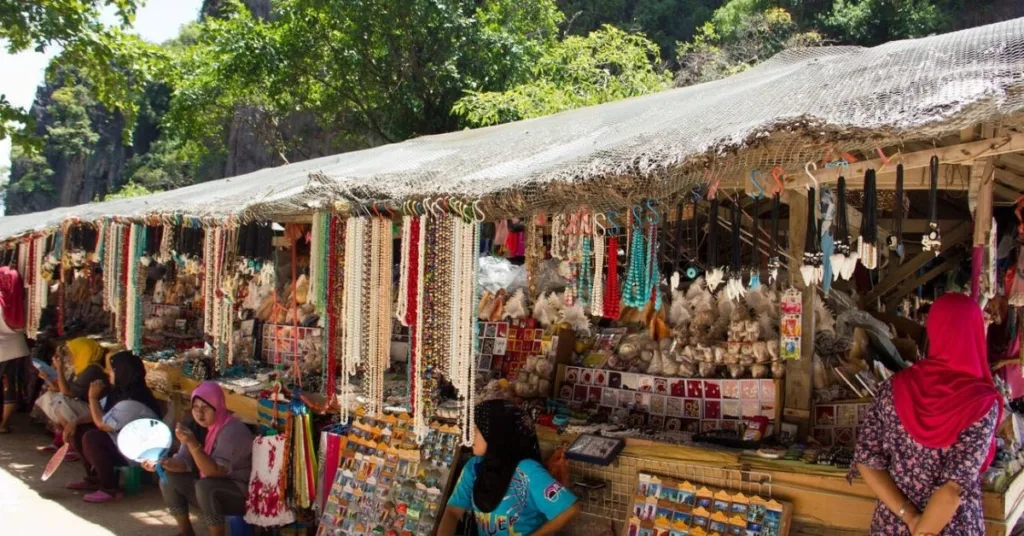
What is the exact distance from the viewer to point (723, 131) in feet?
8.70

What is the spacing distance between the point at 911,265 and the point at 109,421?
557 cm

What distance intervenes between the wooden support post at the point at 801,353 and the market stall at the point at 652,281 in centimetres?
1

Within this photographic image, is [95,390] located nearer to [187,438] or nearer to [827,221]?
[187,438]

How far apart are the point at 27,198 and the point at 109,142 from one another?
19.7 ft

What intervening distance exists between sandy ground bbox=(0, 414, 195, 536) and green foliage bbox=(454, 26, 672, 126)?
8.26m

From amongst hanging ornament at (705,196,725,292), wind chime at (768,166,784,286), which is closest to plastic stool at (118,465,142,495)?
hanging ornament at (705,196,725,292)

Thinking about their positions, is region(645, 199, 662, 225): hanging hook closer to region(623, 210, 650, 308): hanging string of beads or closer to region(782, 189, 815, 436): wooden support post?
region(623, 210, 650, 308): hanging string of beads

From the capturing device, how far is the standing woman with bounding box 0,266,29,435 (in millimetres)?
7855

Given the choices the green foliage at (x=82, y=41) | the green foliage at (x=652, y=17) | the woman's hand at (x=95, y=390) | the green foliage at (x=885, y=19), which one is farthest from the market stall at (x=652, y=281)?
the green foliage at (x=652, y=17)

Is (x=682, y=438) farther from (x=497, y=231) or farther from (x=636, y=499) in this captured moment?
(x=497, y=231)

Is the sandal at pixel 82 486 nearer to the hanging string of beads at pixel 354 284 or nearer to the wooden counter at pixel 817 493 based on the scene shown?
the hanging string of beads at pixel 354 284

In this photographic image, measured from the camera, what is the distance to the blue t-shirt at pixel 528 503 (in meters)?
3.68

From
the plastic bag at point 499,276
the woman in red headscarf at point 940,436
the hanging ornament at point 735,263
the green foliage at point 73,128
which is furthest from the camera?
the green foliage at point 73,128

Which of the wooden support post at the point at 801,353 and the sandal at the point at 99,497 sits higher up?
the wooden support post at the point at 801,353
